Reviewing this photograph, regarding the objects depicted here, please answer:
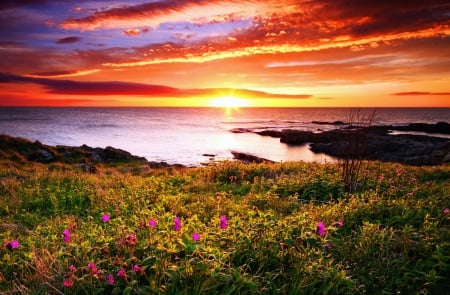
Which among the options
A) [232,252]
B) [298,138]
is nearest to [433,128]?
[298,138]

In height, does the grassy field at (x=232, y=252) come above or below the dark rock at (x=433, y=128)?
below

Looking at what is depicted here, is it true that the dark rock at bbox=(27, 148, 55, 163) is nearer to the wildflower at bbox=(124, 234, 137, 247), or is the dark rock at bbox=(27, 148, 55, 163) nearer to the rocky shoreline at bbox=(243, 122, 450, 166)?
the rocky shoreline at bbox=(243, 122, 450, 166)

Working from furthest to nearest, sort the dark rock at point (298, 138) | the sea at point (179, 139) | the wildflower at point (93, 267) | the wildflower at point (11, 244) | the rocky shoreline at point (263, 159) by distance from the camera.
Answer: the dark rock at point (298, 138) < the sea at point (179, 139) < the rocky shoreline at point (263, 159) < the wildflower at point (11, 244) < the wildflower at point (93, 267)

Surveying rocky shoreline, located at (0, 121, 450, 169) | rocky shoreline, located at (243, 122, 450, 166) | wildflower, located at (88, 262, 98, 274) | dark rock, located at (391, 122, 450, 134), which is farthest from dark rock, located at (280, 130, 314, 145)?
wildflower, located at (88, 262, 98, 274)

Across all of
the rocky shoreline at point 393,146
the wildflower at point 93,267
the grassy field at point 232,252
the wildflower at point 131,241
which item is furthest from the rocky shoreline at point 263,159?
the wildflower at point 93,267

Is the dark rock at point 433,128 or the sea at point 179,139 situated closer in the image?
the sea at point 179,139

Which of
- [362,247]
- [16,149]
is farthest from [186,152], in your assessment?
[362,247]

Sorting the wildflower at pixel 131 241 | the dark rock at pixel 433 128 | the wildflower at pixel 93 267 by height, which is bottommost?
the wildflower at pixel 93 267

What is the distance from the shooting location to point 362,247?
16.4ft

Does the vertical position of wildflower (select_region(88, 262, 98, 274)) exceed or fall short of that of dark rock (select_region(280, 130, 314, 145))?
it exceeds it

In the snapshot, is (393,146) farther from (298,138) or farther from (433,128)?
(433,128)

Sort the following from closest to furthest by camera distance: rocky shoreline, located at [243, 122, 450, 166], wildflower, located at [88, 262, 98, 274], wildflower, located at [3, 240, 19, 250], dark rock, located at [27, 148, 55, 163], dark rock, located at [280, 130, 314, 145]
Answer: wildflower, located at [88, 262, 98, 274] < wildflower, located at [3, 240, 19, 250] < dark rock, located at [27, 148, 55, 163] < rocky shoreline, located at [243, 122, 450, 166] < dark rock, located at [280, 130, 314, 145]

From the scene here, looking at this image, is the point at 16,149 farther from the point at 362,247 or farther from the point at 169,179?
the point at 362,247

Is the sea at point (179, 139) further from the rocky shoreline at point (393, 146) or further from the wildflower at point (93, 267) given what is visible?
the wildflower at point (93, 267)
